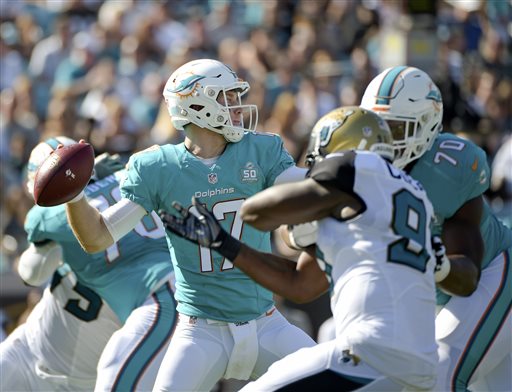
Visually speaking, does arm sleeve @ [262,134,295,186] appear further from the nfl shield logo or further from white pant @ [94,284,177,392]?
white pant @ [94,284,177,392]

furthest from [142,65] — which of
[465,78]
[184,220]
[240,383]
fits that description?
[184,220]

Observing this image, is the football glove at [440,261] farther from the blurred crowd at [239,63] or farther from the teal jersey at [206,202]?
the blurred crowd at [239,63]

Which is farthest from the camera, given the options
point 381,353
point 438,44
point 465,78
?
point 465,78

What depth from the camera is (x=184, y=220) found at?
478 cm

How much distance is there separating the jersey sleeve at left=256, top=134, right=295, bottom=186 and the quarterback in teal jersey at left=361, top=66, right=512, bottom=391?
471mm

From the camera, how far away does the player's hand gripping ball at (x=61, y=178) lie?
17.9 feet

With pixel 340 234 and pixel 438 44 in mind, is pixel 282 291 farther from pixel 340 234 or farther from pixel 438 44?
pixel 438 44

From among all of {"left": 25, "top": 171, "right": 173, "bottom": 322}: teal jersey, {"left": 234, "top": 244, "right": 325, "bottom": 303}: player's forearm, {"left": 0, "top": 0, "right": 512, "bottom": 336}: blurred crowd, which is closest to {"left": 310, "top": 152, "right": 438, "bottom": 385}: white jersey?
{"left": 234, "top": 244, "right": 325, "bottom": 303}: player's forearm

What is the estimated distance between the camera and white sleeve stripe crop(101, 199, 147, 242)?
559cm

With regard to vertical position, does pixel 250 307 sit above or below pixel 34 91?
above

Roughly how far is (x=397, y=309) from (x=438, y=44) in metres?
6.66

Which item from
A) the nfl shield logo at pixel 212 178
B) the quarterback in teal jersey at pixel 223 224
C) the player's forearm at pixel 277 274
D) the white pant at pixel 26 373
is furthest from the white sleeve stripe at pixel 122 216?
the white pant at pixel 26 373

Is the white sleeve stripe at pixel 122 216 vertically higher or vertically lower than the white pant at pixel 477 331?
higher

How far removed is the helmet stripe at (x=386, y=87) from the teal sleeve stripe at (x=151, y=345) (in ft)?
5.26
